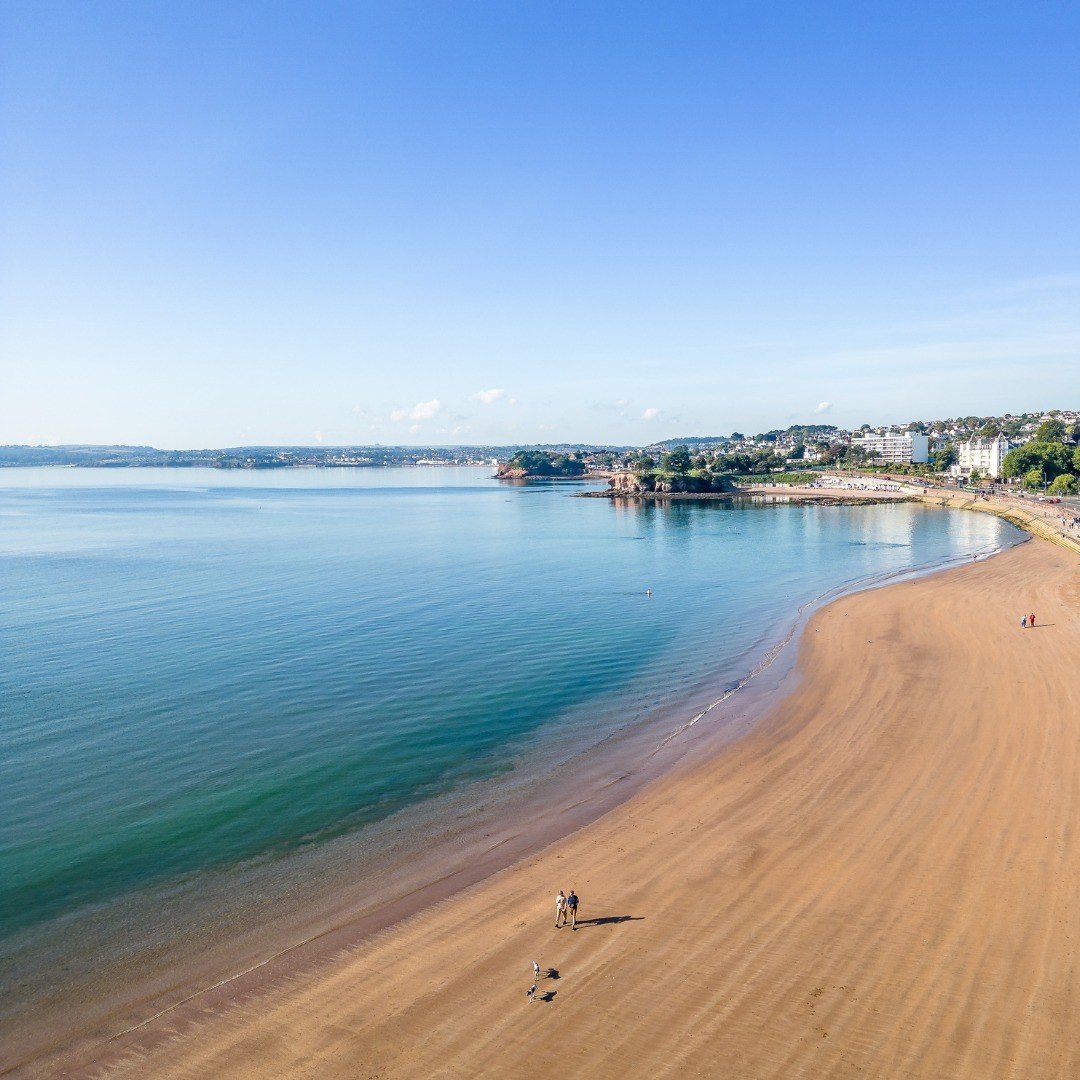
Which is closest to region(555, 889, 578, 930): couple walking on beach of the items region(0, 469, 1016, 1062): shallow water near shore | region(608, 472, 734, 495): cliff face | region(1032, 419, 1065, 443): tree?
region(0, 469, 1016, 1062): shallow water near shore

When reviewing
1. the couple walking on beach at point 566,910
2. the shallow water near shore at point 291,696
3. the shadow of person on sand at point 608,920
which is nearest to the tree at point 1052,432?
the shallow water near shore at point 291,696

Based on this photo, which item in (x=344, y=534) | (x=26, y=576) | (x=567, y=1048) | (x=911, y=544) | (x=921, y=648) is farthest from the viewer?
(x=344, y=534)

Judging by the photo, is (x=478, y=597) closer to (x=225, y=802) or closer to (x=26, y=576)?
(x=225, y=802)

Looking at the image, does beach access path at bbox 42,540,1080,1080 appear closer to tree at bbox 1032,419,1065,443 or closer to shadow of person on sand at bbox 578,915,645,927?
shadow of person on sand at bbox 578,915,645,927

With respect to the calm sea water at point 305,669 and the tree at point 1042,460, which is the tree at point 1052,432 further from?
the calm sea water at point 305,669

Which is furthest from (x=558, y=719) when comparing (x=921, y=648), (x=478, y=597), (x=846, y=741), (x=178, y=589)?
(x=178, y=589)

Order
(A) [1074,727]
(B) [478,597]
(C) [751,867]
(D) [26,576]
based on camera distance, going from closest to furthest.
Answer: (C) [751,867], (A) [1074,727], (B) [478,597], (D) [26,576]
